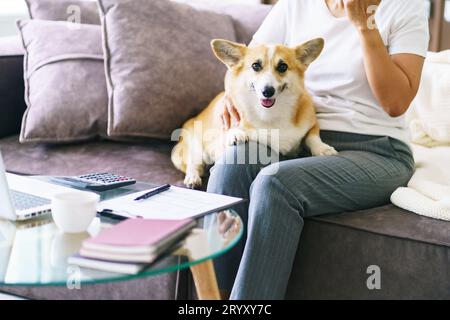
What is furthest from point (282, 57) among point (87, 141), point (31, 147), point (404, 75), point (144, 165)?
point (31, 147)

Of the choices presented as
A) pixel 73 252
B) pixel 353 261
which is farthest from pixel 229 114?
pixel 73 252

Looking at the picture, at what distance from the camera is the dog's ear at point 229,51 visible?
5.41 ft

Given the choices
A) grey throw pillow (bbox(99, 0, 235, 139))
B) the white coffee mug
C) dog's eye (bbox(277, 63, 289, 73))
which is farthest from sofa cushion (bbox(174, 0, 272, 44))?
the white coffee mug

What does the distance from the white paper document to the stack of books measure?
0.55 ft

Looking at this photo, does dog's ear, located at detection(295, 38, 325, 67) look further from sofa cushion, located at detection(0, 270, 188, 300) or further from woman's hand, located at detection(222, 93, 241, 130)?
sofa cushion, located at detection(0, 270, 188, 300)

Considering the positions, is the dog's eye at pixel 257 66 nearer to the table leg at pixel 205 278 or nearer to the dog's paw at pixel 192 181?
the dog's paw at pixel 192 181

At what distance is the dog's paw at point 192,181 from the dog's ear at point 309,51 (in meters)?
0.43

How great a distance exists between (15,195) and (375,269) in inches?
32.3

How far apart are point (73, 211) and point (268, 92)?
674 mm

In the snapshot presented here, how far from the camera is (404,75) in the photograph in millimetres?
1516

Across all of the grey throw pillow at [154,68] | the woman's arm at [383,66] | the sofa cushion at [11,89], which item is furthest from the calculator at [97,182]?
the sofa cushion at [11,89]

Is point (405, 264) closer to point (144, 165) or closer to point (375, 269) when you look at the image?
point (375, 269)

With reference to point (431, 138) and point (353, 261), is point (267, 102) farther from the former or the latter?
point (431, 138)

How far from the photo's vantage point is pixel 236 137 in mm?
1586
